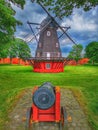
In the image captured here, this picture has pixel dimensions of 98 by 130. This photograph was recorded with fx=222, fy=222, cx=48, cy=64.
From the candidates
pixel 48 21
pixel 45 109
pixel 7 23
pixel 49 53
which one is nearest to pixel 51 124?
pixel 45 109

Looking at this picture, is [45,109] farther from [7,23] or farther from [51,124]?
[7,23]

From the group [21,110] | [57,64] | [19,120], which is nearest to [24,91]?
[21,110]

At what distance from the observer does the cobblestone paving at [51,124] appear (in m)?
8.74

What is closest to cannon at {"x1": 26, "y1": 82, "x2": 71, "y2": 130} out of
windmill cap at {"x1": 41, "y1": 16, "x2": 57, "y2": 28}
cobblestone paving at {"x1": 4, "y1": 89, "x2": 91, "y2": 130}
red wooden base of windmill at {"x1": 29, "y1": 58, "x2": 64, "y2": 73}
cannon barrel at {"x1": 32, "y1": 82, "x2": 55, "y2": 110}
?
cannon barrel at {"x1": 32, "y1": 82, "x2": 55, "y2": 110}

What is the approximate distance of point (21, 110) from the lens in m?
10.7

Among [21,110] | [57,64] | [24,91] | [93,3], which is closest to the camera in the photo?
[21,110]

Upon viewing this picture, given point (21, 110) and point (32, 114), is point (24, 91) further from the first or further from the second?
point (32, 114)

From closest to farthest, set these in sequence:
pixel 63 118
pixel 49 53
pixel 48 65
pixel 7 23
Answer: pixel 63 118
pixel 7 23
pixel 48 65
pixel 49 53

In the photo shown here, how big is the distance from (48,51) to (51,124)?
1118 inches

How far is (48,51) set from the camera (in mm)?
36938

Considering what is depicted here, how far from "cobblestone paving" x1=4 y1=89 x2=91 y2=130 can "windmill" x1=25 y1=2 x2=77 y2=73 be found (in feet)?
76.2

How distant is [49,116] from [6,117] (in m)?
2.20

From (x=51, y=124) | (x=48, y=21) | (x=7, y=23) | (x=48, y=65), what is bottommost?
(x=51, y=124)

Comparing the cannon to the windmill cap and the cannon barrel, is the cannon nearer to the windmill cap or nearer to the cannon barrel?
the cannon barrel
